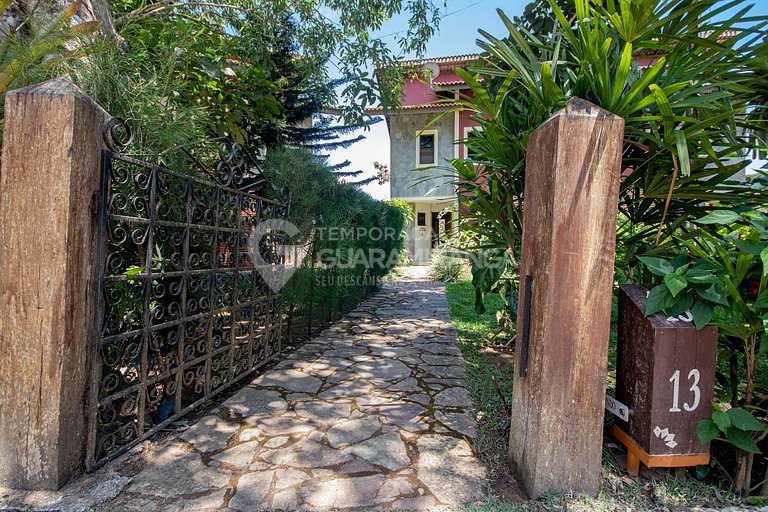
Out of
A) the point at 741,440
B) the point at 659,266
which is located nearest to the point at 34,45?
the point at 659,266

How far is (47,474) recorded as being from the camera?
5.35ft

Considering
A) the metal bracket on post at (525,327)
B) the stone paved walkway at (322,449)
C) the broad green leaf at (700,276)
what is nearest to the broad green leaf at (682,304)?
the broad green leaf at (700,276)

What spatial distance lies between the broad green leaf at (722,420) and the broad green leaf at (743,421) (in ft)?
0.08

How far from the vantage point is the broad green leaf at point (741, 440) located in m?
1.49

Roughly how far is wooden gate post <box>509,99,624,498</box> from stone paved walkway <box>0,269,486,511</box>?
465 millimetres

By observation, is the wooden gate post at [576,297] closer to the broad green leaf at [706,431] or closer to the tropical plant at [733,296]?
the tropical plant at [733,296]

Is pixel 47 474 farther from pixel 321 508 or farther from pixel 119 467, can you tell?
pixel 321 508

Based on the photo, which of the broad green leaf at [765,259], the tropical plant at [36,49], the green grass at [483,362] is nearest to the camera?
the broad green leaf at [765,259]

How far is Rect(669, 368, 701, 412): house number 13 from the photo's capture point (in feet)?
5.37

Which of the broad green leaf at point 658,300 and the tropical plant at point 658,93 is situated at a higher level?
the tropical plant at point 658,93

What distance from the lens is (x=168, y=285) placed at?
7.80ft

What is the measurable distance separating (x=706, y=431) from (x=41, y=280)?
297 centimetres

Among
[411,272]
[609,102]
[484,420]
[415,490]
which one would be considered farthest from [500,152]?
[411,272]

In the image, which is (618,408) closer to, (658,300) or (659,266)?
(658,300)
